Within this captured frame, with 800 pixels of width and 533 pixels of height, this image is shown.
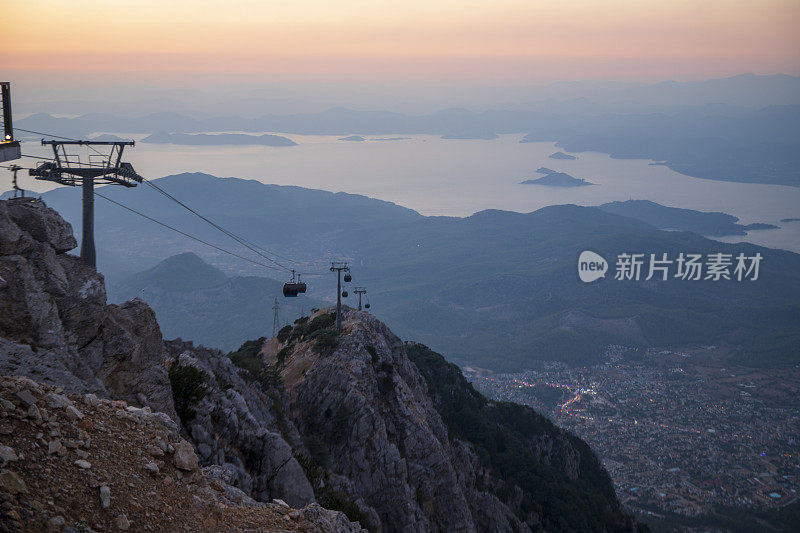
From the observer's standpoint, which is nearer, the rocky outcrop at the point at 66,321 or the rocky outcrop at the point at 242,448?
the rocky outcrop at the point at 66,321

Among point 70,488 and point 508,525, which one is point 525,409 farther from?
point 70,488

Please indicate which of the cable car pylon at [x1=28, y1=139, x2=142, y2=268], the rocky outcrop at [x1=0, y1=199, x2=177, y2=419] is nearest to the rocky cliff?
the rocky outcrop at [x1=0, y1=199, x2=177, y2=419]

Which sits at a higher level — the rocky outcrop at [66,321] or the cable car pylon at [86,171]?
the cable car pylon at [86,171]

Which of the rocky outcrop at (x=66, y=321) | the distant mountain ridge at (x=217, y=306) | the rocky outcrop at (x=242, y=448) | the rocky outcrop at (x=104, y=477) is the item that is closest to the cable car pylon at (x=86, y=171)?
the rocky outcrop at (x=66, y=321)

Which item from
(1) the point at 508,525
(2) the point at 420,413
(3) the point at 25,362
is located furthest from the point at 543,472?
(3) the point at 25,362

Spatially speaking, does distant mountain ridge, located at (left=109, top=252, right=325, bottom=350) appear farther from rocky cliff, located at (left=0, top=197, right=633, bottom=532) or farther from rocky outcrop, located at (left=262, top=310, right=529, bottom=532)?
rocky outcrop, located at (left=262, top=310, right=529, bottom=532)

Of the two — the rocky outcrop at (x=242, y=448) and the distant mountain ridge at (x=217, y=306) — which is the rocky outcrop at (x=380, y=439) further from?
the distant mountain ridge at (x=217, y=306)
